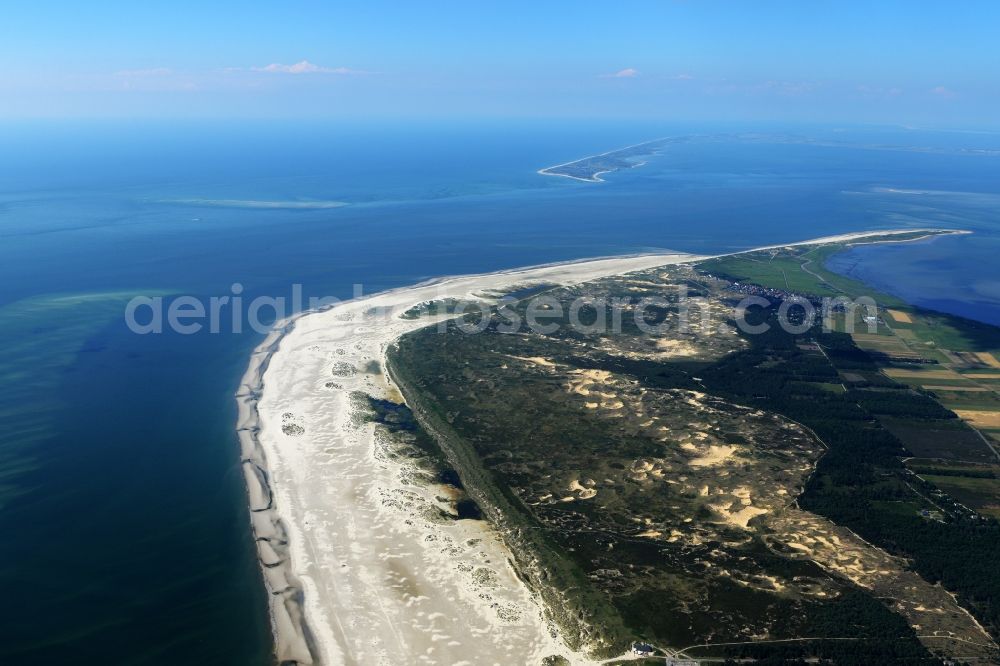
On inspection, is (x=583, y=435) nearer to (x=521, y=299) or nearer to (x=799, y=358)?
(x=799, y=358)

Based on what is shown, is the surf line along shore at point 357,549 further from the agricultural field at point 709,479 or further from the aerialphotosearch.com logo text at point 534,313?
the aerialphotosearch.com logo text at point 534,313

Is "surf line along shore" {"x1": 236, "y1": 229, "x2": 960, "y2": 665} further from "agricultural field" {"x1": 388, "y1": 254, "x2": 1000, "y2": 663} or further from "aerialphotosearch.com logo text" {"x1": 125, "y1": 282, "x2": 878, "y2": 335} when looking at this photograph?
"aerialphotosearch.com logo text" {"x1": 125, "y1": 282, "x2": 878, "y2": 335}

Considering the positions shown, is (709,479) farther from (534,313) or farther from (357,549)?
(534,313)

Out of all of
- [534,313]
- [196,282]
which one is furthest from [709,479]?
[196,282]

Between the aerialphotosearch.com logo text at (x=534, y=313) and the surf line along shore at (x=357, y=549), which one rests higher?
the aerialphotosearch.com logo text at (x=534, y=313)

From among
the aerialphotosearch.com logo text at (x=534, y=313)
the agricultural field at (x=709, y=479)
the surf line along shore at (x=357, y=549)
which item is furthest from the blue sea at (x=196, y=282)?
the agricultural field at (x=709, y=479)

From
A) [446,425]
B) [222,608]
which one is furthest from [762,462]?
[222,608]

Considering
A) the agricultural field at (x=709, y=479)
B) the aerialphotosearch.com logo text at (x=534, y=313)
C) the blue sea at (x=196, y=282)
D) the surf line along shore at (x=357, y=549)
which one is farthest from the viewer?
the aerialphotosearch.com logo text at (x=534, y=313)

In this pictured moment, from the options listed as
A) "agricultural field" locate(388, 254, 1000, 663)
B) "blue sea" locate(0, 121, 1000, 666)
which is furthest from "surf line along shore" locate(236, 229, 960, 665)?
"agricultural field" locate(388, 254, 1000, 663)
